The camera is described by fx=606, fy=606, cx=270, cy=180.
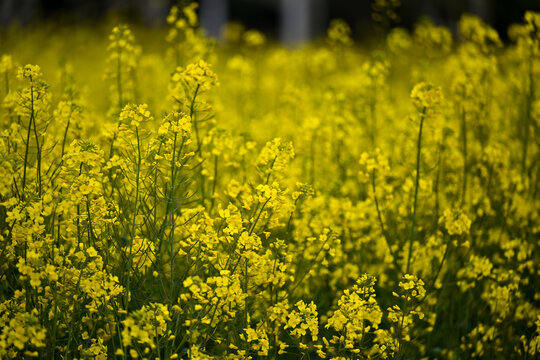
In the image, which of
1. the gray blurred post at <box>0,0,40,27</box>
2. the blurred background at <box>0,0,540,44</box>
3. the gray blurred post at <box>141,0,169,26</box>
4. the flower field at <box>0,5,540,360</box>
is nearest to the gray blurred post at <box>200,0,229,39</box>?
the blurred background at <box>0,0,540,44</box>

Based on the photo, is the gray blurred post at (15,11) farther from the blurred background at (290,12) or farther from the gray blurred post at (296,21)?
the gray blurred post at (296,21)

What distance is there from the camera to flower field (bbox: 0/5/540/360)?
2.13m

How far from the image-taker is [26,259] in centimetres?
208

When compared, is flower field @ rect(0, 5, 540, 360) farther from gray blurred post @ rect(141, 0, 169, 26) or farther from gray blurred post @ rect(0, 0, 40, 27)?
gray blurred post @ rect(141, 0, 169, 26)

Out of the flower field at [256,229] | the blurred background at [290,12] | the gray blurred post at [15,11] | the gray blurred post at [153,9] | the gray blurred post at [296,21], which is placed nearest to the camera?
the flower field at [256,229]

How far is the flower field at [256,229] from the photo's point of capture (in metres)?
2.13

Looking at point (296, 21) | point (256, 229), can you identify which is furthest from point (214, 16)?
point (256, 229)

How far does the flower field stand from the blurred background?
8767mm

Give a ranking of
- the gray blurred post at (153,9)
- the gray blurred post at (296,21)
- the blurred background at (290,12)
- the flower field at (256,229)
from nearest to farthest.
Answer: the flower field at (256,229), the blurred background at (290,12), the gray blurred post at (296,21), the gray blurred post at (153,9)

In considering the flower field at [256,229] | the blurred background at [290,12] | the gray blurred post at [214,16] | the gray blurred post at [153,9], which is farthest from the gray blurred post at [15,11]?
the flower field at [256,229]

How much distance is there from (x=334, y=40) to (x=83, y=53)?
163 inches

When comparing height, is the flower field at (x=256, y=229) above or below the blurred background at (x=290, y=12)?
below

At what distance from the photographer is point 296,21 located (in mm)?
13352

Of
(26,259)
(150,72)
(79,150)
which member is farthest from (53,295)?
(150,72)
